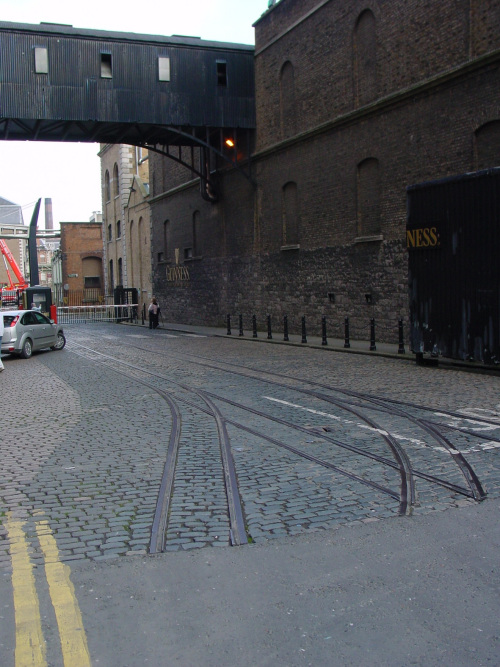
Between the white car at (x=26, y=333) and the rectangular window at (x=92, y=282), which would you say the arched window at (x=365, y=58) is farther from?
the rectangular window at (x=92, y=282)

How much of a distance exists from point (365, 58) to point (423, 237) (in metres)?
9.51

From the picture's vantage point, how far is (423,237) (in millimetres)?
14219

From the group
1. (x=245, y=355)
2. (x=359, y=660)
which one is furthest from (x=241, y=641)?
(x=245, y=355)

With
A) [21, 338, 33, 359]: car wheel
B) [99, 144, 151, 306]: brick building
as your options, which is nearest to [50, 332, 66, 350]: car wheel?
[21, 338, 33, 359]: car wheel

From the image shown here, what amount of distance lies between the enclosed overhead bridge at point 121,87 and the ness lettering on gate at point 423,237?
14684 millimetres

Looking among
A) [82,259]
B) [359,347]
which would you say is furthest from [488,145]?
[82,259]

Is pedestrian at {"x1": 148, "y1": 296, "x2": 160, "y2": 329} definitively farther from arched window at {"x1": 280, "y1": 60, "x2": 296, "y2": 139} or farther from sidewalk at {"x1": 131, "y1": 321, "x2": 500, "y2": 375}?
arched window at {"x1": 280, "y1": 60, "x2": 296, "y2": 139}

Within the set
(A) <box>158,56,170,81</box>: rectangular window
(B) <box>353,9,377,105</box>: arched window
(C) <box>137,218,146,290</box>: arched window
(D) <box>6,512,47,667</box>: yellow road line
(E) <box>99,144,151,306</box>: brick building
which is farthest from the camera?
(C) <box>137,218,146,290</box>: arched window

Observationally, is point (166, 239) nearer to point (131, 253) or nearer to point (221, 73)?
point (131, 253)

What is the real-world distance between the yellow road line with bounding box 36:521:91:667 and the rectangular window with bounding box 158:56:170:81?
2564cm

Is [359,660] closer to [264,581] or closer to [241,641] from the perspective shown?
[241,641]

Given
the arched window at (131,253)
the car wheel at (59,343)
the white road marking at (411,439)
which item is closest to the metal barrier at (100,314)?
the arched window at (131,253)

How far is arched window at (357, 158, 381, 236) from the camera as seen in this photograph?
67.5ft

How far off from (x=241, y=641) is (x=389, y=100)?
18.9 metres
